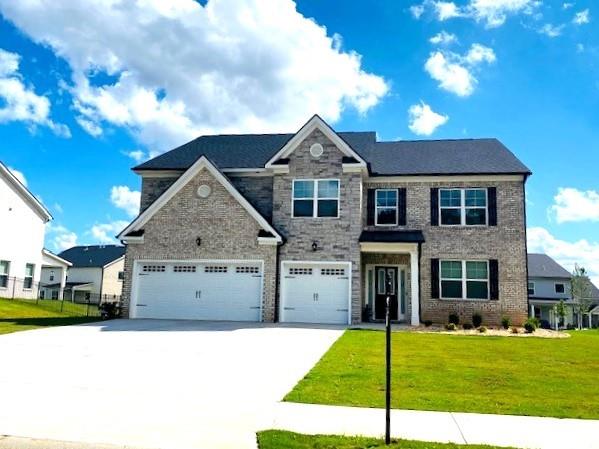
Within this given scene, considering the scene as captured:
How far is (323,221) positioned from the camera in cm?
2098

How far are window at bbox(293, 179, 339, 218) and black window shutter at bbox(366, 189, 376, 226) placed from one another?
198cm

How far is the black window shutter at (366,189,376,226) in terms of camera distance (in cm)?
2228

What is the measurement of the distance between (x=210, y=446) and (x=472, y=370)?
6.40 m

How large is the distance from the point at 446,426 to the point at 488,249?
54.0 ft

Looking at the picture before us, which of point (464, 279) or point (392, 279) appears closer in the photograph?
point (464, 279)

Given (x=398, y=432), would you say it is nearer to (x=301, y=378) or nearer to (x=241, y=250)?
(x=301, y=378)

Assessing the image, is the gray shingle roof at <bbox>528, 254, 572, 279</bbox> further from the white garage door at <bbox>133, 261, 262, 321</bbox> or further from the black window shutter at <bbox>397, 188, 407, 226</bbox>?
the white garage door at <bbox>133, 261, 262, 321</bbox>

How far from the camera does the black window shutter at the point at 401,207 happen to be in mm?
22031

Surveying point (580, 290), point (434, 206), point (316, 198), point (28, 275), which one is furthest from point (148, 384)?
point (580, 290)

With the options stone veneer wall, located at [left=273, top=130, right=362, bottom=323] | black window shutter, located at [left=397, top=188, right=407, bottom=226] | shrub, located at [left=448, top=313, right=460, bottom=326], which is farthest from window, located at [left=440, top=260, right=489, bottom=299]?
stone veneer wall, located at [left=273, top=130, right=362, bottom=323]

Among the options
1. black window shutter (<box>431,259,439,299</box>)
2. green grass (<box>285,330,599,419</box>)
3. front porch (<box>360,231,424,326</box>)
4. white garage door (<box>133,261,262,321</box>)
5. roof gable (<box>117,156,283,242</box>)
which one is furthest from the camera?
black window shutter (<box>431,259,439,299</box>)

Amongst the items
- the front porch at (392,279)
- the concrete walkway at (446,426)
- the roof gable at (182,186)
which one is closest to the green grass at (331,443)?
the concrete walkway at (446,426)

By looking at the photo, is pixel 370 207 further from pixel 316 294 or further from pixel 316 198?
pixel 316 294

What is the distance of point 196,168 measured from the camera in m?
21.1
